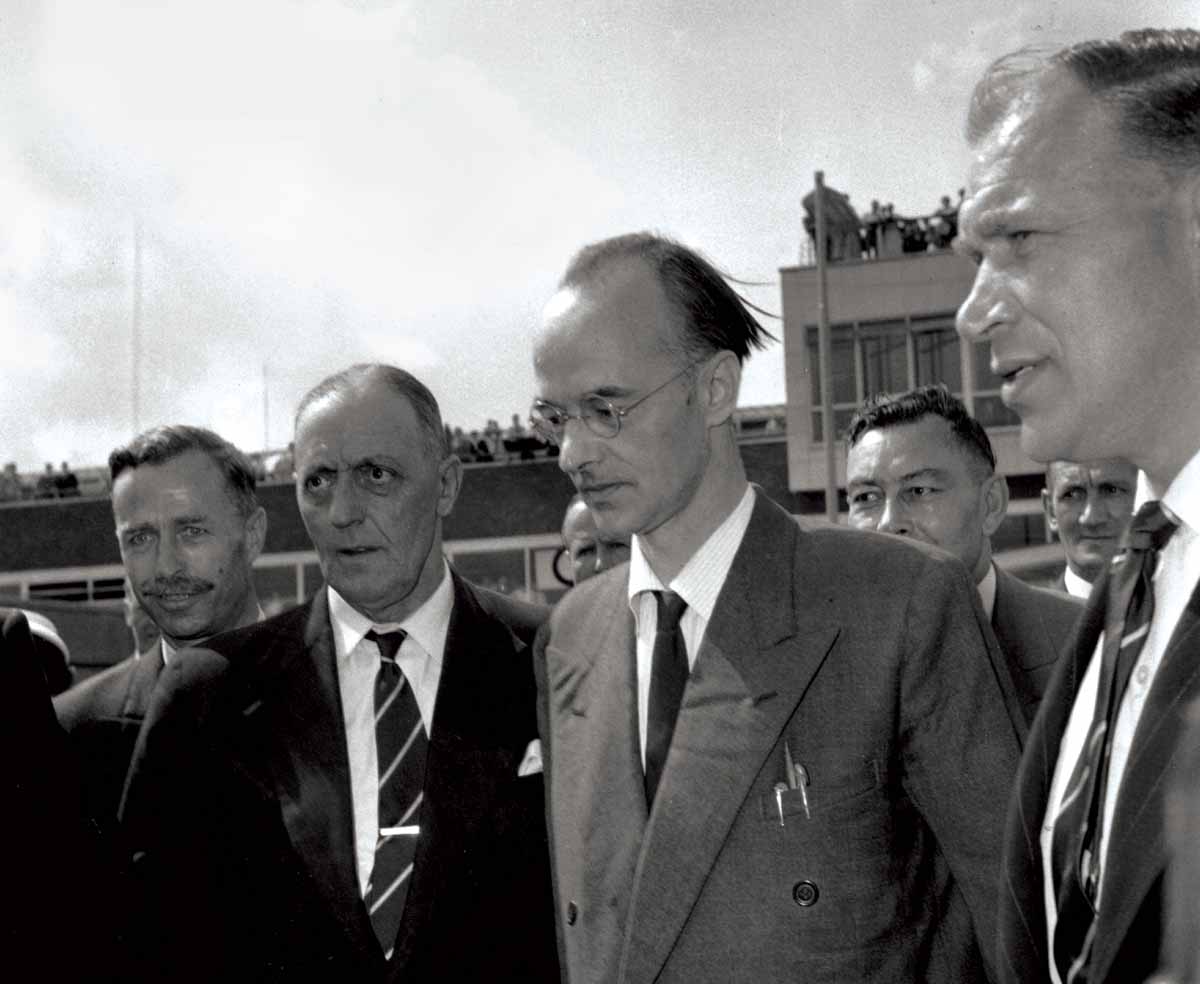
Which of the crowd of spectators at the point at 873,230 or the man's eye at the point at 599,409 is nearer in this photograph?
the man's eye at the point at 599,409

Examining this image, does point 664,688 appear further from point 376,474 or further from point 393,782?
point 376,474

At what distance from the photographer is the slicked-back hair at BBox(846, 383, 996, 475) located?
480 cm

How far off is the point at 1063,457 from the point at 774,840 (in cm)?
85

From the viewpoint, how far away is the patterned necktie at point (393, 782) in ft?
9.53

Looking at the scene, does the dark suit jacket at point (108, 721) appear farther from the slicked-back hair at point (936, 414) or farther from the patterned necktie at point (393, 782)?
the slicked-back hair at point (936, 414)

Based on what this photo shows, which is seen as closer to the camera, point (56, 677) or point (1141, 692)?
point (1141, 692)

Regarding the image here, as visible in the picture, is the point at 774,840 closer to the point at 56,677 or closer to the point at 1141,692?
the point at 1141,692

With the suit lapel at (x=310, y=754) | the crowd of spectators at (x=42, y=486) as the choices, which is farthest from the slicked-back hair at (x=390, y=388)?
the crowd of spectators at (x=42, y=486)

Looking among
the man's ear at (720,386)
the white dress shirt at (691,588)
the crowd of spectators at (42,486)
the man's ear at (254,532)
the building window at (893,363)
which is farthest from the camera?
the crowd of spectators at (42,486)

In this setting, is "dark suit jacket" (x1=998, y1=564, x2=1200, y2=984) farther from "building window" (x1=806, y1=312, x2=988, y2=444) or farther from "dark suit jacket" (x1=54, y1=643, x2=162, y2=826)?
"building window" (x1=806, y1=312, x2=988, y2=444)

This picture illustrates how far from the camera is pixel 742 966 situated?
2.30 metres

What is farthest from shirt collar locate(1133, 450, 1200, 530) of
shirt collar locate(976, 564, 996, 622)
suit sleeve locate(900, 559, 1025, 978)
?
shirt collar locate(976, 564, 996, 622)

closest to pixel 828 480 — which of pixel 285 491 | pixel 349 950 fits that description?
pixel 285 491

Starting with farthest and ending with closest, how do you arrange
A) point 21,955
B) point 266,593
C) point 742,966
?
point 266,593 < point 21,955 < point 742,966
